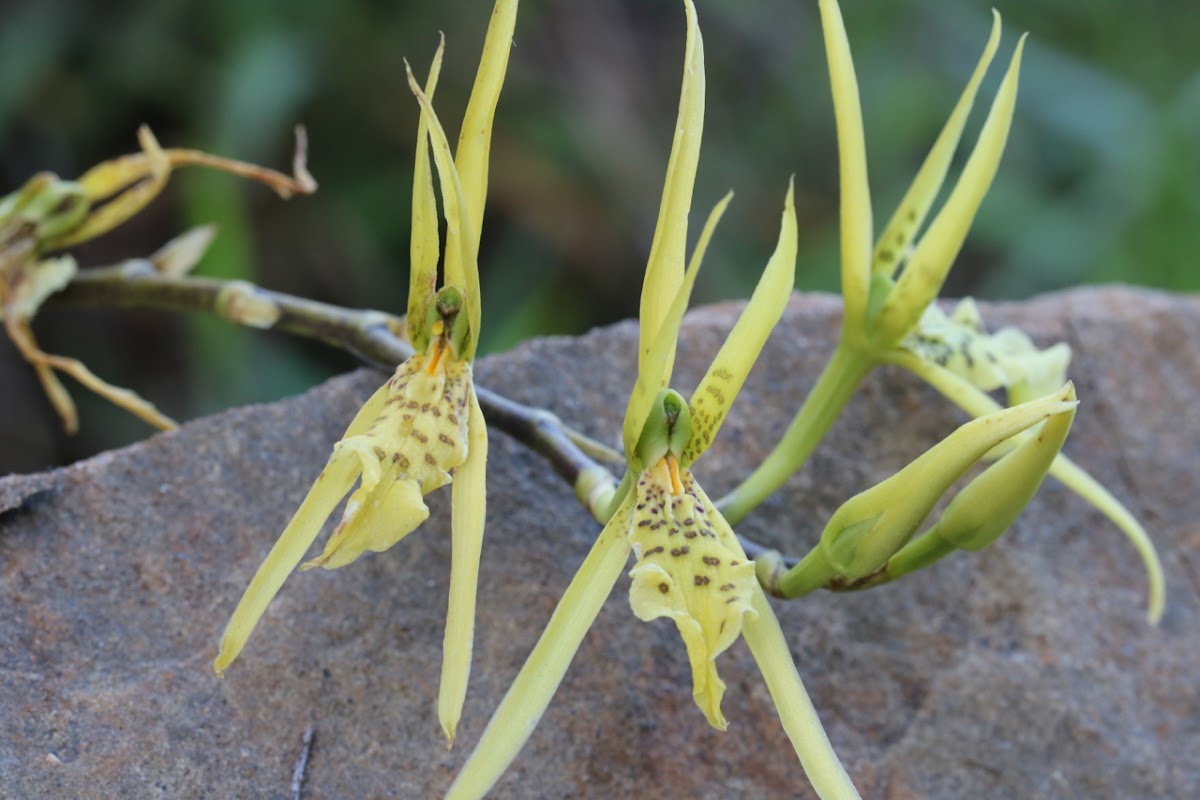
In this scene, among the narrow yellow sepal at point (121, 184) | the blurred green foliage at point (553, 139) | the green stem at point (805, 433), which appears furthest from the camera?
the blurred green foliage at point (553, 139)

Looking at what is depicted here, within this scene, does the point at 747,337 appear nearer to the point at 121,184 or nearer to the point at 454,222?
the point at 454,222

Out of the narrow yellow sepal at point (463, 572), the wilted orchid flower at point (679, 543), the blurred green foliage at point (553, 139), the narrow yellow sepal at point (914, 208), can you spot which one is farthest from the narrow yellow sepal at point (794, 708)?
the blurred green foliage at point (553, 139)

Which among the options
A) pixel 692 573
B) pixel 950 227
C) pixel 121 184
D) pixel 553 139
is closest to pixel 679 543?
pixel 692 573

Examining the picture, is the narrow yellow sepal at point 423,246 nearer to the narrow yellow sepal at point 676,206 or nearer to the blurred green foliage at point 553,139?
the narrow yellow sepal at point 676,206

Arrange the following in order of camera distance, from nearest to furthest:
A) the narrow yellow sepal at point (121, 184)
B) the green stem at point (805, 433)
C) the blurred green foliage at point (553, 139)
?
1. the green stem at point (805, 433)
2. the narrow yellow sepal at point (121, 184)
3. the blurred green foliage at point (553, 139)

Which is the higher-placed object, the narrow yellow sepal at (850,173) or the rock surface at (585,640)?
the narrow yellow sepal at (850,173)

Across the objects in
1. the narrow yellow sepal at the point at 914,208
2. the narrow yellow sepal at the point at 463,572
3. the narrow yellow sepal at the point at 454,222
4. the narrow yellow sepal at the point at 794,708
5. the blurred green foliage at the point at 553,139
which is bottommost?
the blurred green foliage at the point at 553,139
